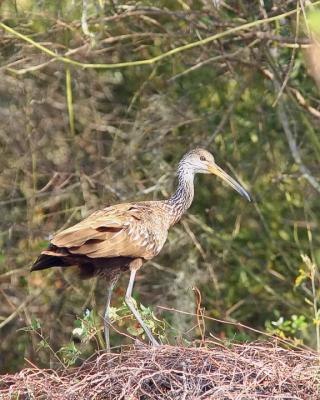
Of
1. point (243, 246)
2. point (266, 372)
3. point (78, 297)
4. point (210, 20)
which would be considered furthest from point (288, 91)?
A: point (266, 372)

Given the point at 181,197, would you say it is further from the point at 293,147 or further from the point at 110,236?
the point at 293,147

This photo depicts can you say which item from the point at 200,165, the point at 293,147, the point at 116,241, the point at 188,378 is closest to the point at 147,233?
the point at 116,241

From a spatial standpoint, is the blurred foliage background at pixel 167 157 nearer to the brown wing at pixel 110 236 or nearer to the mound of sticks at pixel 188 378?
the brown wing at pixel 110 236

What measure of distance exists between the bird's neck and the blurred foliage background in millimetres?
1318

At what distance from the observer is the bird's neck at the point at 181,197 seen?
27.7 feet

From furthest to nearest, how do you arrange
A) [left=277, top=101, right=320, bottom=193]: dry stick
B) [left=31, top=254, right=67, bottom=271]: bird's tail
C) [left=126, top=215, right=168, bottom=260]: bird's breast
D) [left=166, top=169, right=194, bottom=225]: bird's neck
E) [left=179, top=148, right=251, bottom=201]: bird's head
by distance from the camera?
1. [left=277, top=101, right=320, bottom=193]: dry stick
2. [left=179, top=148, right=251, bottom=201]: bird's head
3. [left=166, top=169, right=194, bottom=225]: bird's neck
4. [left=126, top=215, right=168, bottom=260]: bird's breast
5. [left=31, top=254, right=67, bottom=271]: bird's tail

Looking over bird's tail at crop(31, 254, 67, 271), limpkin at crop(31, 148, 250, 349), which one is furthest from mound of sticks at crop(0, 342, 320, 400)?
bird's tail at crop(31, 254, 67, 271)

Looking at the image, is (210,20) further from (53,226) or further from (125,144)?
(53,226)

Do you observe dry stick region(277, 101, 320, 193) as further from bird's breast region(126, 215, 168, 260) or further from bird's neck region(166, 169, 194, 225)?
bird's breast region(126, 215, 168, 260)

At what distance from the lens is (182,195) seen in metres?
8.58

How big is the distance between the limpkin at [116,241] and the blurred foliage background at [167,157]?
1.63 metres

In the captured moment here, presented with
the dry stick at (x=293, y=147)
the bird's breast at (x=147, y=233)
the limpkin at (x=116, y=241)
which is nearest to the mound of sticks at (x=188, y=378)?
the limpkin at (x=116, y=241)

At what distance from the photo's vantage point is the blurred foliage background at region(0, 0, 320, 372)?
32.5 ft

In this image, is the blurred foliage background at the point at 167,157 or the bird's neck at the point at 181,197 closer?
the bird's neck at the point at 181,197
